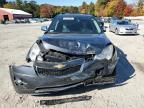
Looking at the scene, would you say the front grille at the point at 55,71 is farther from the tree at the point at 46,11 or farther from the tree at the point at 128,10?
the tree at the point at 46,11

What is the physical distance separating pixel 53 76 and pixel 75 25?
2.48 meters

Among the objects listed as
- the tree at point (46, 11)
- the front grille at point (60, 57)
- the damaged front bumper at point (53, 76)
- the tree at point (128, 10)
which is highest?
the front grille at point (60, 57)

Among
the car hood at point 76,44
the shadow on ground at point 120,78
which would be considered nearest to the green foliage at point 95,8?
the shadow on ground at point 120,78

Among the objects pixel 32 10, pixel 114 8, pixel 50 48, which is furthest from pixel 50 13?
pixel 50 48

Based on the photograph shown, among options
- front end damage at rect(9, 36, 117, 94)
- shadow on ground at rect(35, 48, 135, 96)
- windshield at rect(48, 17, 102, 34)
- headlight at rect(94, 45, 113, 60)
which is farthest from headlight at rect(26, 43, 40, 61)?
windshield at rect(48, 17, 102, 34)

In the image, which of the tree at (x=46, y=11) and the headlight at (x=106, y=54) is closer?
the headlight at (x=106, y=54)

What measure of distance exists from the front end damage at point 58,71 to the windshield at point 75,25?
5.38 ft

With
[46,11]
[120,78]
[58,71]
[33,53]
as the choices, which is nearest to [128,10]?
[46,11]

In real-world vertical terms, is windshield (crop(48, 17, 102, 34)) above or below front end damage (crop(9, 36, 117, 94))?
above

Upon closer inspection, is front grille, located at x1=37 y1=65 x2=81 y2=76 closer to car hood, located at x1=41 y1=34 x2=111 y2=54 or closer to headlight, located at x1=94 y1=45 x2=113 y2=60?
car hood, located at x1=41 y1=34 x2=111 y2=54

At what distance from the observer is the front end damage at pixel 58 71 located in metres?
4.83

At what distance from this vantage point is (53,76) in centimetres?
485

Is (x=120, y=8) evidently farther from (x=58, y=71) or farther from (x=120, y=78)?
(x=58, y=71)

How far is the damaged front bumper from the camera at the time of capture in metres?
4.82
